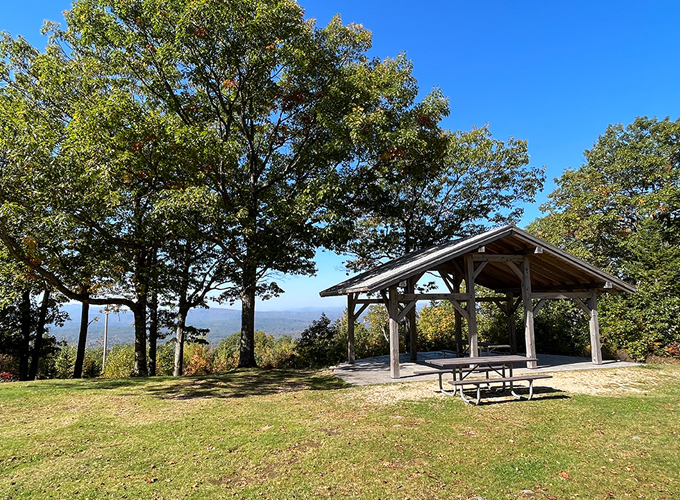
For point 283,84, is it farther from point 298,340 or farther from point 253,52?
point 298,340

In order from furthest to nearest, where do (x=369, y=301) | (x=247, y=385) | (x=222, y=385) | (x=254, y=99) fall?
(x=254, y=99) → (x=369, y=301) → (x=222, y=385) → (x=247, y=385)

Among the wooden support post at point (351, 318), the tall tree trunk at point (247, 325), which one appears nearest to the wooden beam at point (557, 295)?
the wooden support post at point (351, 318)

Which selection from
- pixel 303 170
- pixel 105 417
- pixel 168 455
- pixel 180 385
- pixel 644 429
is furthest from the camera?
pixel 303 170

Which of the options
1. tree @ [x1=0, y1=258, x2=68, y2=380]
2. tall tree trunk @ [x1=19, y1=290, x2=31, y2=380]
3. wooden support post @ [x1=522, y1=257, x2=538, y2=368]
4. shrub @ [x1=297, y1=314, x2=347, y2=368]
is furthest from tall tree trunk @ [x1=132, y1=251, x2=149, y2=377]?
wooden support post @ [x1=522, y1=257, x2=538, y2=368]

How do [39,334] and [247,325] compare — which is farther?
[39,334]

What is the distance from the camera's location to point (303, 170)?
54.6 feet

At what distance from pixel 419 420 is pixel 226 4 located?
43.8 feet

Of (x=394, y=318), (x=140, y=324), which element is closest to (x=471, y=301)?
(x=394, y=318)

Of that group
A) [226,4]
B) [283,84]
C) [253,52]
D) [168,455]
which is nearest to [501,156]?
[283,84]

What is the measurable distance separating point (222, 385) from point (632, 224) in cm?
2373

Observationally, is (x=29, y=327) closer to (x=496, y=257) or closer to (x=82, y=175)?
(x=82, y=175)

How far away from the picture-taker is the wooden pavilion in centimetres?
1080

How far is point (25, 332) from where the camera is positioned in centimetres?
1838

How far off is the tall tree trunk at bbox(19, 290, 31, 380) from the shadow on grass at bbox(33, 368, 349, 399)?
7.68 metres
